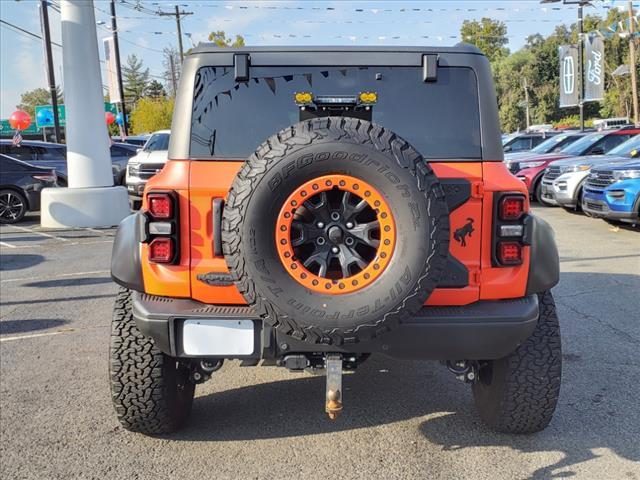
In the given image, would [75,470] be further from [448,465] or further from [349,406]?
[448,465]

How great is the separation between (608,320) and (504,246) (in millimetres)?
3121

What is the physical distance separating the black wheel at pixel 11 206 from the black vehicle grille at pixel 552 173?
11153 millimetres

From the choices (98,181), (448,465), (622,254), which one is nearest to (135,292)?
(448,465)

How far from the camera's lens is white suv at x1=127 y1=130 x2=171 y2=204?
14.7 metres

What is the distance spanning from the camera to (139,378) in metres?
3.14

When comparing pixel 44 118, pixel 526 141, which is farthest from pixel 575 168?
pixel 44 118

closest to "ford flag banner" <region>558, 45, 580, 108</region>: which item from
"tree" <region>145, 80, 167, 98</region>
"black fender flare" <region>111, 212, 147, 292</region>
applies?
"black fender flare" <region>111, 212, 147, 292</region>

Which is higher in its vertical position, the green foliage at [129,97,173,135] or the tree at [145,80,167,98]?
the tree at [145,80,167,98]

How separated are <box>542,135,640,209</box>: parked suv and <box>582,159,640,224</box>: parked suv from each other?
0.93 m

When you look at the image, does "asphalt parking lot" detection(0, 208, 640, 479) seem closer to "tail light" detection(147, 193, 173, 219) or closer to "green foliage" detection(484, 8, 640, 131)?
"tail light" detection(147, 193, 173, 219)

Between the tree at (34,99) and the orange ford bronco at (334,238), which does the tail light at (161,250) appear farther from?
the tree at (34,99)

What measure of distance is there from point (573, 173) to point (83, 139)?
9616 millimetres

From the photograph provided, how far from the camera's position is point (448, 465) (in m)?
3.03

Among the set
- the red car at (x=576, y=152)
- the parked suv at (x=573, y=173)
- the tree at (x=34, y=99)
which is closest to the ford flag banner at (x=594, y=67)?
the red car at (x=576, y=152)
